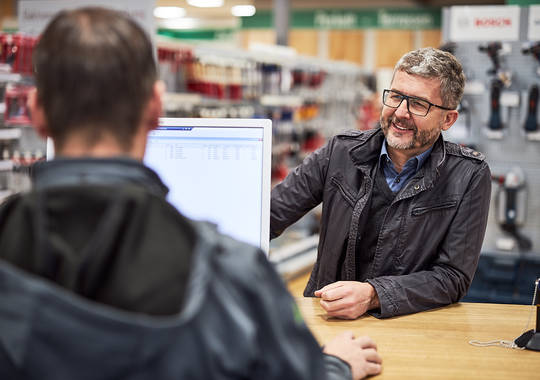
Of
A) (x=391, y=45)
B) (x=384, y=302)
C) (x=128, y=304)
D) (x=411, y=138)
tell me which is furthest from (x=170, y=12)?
(x=128, y=304)

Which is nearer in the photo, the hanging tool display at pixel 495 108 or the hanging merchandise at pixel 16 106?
the hanging merchandise at pixel 16 106

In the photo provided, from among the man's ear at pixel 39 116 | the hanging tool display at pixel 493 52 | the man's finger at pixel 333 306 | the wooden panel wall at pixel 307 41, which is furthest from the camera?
the wooden panel wall at pixel 307 41

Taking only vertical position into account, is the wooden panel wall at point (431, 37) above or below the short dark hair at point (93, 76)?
above

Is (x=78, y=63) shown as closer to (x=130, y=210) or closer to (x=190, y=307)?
(x=130, y=210)

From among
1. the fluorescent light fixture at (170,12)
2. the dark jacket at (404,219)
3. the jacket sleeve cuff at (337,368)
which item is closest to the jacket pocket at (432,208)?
the dark jacket at (404,219)

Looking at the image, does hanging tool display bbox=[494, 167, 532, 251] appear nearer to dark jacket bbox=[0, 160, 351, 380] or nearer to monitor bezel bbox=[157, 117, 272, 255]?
monitor bezel bbox=[157, 117, 272, 255]

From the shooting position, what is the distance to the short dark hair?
0.91 m

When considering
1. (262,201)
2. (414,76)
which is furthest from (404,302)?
(414,76)

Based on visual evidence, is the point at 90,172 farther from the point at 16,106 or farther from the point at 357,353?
the point at 16,106

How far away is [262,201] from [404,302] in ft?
1.69

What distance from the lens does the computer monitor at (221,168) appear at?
5.99 ft

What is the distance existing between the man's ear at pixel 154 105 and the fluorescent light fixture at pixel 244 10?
1347cm

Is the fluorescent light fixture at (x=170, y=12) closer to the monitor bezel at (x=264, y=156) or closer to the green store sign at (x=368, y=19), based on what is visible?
the green store sign at (x=368, y=19)

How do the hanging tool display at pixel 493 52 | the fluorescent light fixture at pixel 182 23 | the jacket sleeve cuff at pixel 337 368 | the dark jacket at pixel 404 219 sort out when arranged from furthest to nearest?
the fluorescent light fixture at pixel 182 23, the hanging tool display at pixel 493 52, the dark jacket at pixel 404 219, the jacket sleeve cuff at pixel 337 368
